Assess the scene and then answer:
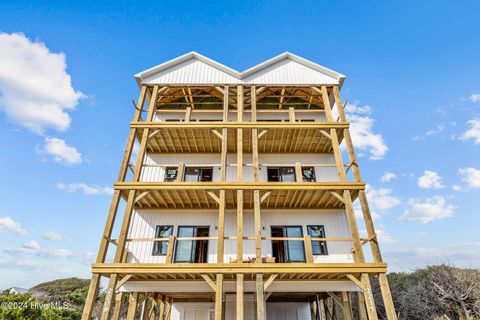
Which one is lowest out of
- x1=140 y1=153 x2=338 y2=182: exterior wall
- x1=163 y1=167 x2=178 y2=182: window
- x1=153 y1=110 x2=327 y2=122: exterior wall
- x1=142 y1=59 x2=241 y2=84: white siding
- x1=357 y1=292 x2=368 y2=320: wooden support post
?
x1=357 y1=292 x2=368 y2=320: wooden support post

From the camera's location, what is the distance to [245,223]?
13.3m

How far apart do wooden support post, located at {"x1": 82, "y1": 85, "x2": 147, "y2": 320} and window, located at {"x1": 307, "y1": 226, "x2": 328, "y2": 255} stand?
9.20 metres

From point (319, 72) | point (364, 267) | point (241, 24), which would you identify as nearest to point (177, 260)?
point (364, 267)

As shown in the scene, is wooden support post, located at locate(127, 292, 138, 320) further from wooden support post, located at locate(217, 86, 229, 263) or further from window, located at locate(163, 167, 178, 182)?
window, located at locate(163, 167, 178, 182)

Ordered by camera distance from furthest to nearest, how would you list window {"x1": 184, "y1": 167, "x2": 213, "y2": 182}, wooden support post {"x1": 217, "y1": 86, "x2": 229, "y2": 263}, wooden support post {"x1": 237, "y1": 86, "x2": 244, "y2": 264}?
window {"x1": 184, "y1": 167, "x2": 213, "y2": 182} < wooden support post {"x1": 237, "y1": 86, "x2": 244, "y2": 264} < wooden support post {"x1": 217, "y1": 86, "x2": 229, "y2": 263}

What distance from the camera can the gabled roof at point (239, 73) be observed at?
14.7m

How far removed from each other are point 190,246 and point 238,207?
351cm

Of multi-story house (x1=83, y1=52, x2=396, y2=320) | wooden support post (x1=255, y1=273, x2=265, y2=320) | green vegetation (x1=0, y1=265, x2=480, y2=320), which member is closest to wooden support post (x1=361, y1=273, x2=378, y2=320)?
multi-story house (x1=83, y1=52, x2=396, y2=320)

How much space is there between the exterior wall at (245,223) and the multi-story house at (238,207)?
0.17 ft

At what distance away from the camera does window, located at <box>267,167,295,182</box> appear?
1462 cm

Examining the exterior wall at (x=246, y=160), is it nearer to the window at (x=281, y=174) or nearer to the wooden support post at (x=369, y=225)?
the window at (x=281, y=174)

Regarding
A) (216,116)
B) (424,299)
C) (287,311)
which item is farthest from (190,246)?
(424,299)

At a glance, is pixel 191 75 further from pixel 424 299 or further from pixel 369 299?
pixel 424 299

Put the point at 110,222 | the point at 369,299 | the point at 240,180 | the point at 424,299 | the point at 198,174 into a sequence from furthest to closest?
the point at 424,299 < the point at 198,174 < the point at 240,180 < the point at 110,222 < the point at 369,299
